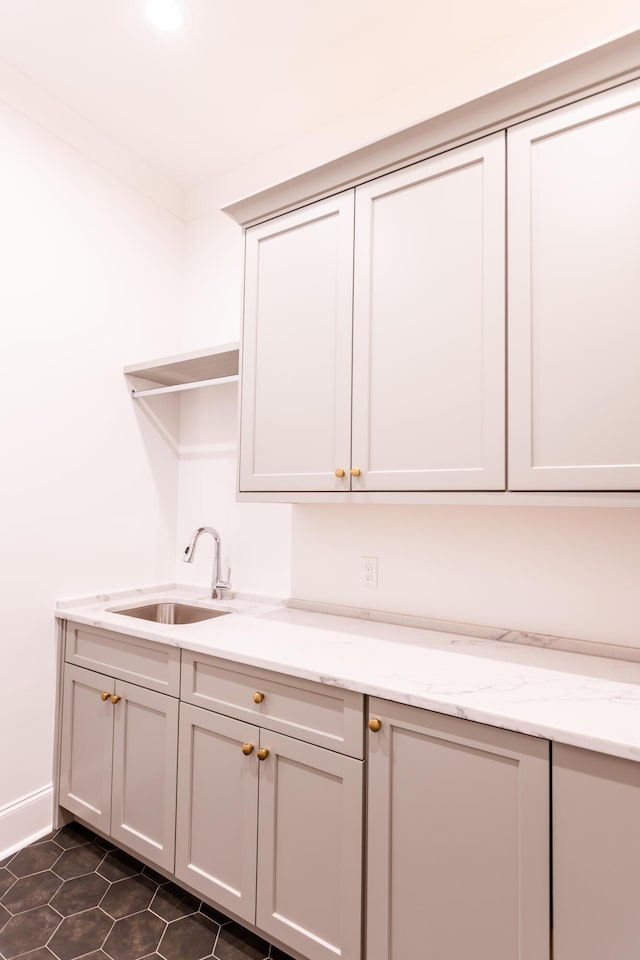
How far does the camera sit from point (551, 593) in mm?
1622

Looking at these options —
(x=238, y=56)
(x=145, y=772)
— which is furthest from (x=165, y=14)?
(x=145, y=772)

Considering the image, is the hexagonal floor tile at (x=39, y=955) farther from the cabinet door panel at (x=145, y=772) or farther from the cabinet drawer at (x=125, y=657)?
the cabinet drawer at (x=125, y=657)

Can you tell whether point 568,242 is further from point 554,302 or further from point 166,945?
point 166,945

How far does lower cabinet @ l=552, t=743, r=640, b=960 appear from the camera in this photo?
3.13 ft

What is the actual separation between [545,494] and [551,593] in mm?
466

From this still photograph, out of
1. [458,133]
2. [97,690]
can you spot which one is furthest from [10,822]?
[458,133]

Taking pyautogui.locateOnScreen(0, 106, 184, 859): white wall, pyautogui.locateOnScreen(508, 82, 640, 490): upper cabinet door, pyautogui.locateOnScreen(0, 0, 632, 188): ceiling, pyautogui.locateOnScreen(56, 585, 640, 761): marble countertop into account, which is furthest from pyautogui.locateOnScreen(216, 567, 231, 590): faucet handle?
pyautogui.locateOnScreen(0, 0, 632, 188): ceiling

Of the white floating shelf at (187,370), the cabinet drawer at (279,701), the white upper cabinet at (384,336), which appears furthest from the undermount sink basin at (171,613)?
the white floating shelf at (187,370)

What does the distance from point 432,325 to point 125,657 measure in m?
1.54

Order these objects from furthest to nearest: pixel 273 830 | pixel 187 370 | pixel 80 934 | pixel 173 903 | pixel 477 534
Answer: pixel 187 370 → pixel 477 534 → pixel 173 903 → pixel 80 934 → pixel 273 830

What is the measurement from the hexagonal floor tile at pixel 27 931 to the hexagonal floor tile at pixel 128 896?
6.0 inches

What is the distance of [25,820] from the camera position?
1933 millimetres

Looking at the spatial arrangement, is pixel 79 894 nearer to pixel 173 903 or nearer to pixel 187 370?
pixel 173 903

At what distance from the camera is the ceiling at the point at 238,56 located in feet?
5.58
